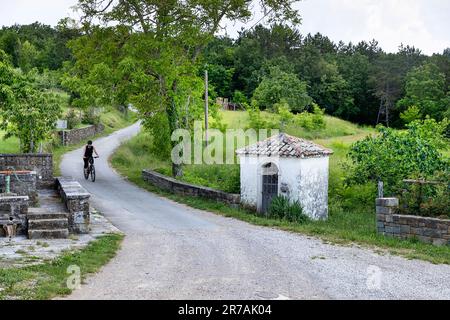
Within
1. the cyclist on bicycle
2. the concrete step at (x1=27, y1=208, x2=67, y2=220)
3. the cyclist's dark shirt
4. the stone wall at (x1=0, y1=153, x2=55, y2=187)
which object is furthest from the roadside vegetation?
the concrete step at (x1=27, y1=208, x2=67, y2=220)

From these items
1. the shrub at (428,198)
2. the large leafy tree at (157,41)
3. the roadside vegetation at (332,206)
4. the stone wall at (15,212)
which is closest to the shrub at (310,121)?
the roadside vegetation at (332,206)

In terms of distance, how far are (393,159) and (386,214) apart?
16.3ft

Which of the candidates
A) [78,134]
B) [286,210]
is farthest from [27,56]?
[286,210]

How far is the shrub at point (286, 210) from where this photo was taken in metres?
17.5

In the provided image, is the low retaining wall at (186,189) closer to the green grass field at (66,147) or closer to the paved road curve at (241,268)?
the paved road curve at (241,268)

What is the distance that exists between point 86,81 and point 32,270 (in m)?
14.9

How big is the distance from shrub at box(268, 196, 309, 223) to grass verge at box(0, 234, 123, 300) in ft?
22.4

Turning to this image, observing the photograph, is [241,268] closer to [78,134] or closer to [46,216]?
[46,216]

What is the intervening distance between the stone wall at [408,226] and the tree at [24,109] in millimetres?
13834

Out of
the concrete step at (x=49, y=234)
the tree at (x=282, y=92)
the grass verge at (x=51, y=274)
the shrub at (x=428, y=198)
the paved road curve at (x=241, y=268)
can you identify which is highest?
the tree at (x=282, y=92)

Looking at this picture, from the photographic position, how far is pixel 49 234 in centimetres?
1270

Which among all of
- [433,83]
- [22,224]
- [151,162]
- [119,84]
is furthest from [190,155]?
[433,83]

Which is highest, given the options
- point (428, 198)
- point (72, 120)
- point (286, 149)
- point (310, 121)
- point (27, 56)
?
point (27, 56)

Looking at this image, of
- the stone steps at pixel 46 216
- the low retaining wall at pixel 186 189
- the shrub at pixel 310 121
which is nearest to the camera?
the stone steps at pixel 46 216
